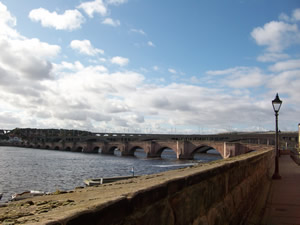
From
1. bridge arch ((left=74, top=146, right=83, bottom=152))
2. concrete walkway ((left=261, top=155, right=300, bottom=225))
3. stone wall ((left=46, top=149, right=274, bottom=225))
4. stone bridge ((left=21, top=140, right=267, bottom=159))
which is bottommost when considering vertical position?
bridge arch ((left=74, top=146, right=83, bottom=152))

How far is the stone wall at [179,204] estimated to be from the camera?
200cm

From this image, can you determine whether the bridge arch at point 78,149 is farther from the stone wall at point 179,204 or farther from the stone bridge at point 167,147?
the stone wall at point 179,204

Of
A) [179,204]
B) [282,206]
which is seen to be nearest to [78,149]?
[282,206]

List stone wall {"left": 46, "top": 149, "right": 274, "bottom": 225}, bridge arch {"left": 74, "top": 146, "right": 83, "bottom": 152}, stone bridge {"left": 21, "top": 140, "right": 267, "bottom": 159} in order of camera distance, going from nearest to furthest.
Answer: stone wall {"left": 46, "top": 149, "right": 274, "bottom": 225}, stone bridge {"left": 21, "top": 140, "right": 267, "bottom": 159}, bridge arch {"left": 74, "top": 146, "right": 83, "bottom": 152}

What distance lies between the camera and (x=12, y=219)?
2.13 metres

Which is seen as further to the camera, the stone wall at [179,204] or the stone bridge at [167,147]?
the stone bridge at [167,147]

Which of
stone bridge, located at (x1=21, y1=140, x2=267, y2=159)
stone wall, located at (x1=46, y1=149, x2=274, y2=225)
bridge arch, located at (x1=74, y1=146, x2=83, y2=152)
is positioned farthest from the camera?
bridge arch, located at (x1=74, y1=146, x2=83, y2=152)

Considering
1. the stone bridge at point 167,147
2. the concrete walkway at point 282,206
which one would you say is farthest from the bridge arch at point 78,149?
the concrete walkway at point 282,206

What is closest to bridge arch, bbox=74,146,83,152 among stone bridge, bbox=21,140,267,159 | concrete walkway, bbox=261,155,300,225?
stone bridge, bbox=21,140,267,159

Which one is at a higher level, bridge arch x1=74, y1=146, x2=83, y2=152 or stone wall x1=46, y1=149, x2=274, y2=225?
stone wall x1=46, y1=149, x2=274, y2=225

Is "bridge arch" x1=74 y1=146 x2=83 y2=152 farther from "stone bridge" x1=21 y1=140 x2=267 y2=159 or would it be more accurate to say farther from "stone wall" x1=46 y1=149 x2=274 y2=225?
"stone wall" x1=46 y1=149 x2=274 y2=225

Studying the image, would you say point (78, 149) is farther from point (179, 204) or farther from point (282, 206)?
point (179, 204)

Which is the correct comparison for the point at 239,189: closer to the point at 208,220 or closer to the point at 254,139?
the point at 208,220

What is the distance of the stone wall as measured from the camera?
6.57 ft
